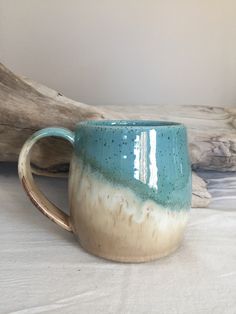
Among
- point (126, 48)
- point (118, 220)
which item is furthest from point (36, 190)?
point (126, 48)

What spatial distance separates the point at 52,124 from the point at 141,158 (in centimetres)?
20

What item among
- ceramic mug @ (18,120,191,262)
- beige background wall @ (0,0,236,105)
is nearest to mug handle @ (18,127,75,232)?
ceramic mug @ (18,120,191,262)

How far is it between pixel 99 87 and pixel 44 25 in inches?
7.2

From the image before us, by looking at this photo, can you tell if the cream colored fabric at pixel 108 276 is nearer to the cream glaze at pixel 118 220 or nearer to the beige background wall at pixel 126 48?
the cream glaze at pixel 118 220

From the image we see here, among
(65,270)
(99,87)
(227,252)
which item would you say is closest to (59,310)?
(65,270)

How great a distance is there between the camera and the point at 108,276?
33 centimetres

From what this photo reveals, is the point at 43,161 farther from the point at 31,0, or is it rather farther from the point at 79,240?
the point at 31,0

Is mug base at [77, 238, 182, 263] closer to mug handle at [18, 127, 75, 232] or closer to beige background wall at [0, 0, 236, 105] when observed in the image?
mug handle at [18, 127, 75, 232]

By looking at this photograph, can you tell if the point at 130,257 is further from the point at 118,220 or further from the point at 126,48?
the point at 126,48

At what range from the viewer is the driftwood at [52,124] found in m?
0.48

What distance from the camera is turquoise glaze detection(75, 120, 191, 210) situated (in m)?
0.33

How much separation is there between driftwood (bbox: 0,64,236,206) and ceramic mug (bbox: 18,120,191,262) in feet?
0.46

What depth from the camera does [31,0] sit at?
30.3 inches

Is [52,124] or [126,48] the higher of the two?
[126,48]
